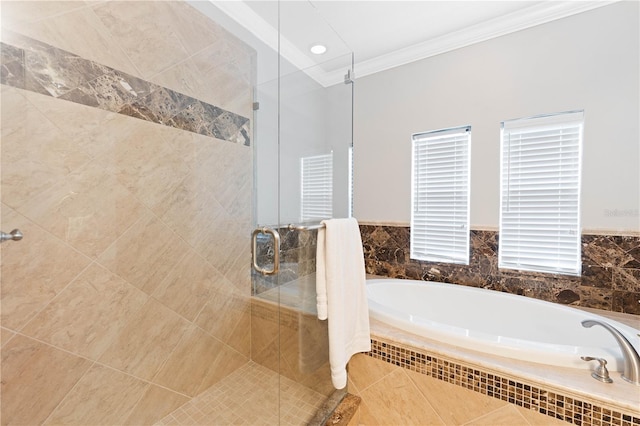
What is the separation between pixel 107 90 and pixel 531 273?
287cm

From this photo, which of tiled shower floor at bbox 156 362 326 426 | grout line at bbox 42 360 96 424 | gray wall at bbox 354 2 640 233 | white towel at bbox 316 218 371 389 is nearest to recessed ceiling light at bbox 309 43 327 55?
white towel at bbox 316 218 371 389

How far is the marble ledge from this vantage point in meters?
0.95

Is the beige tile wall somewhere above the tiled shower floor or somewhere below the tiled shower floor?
above

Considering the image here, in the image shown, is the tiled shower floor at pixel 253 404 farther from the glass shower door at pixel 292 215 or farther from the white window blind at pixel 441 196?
the white window blind at pixel 441 196

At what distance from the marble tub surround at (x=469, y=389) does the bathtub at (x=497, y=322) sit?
0.05 meters

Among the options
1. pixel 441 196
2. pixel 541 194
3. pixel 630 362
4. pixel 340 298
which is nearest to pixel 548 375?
pixel 630 362

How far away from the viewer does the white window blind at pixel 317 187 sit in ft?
4.70

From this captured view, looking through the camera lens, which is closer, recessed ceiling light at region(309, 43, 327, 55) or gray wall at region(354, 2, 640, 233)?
recessed ceiling light at region(309, 43, 327, 55)

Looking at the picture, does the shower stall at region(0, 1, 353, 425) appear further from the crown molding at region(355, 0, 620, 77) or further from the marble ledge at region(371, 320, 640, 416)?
the crown molding at region(355, 0, 620, 77)

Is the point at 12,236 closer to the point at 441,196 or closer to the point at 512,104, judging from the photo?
the point at 441,196

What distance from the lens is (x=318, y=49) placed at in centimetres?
154

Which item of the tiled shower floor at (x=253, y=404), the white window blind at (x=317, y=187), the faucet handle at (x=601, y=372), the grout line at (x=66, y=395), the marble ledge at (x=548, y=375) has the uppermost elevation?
the white window blind at (x=317, y=187)

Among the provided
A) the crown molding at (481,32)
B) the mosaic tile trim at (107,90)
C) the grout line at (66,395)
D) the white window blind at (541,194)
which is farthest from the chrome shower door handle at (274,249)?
the crown molding at (481,32)

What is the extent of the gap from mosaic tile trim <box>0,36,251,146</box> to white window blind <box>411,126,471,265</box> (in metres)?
1.72
